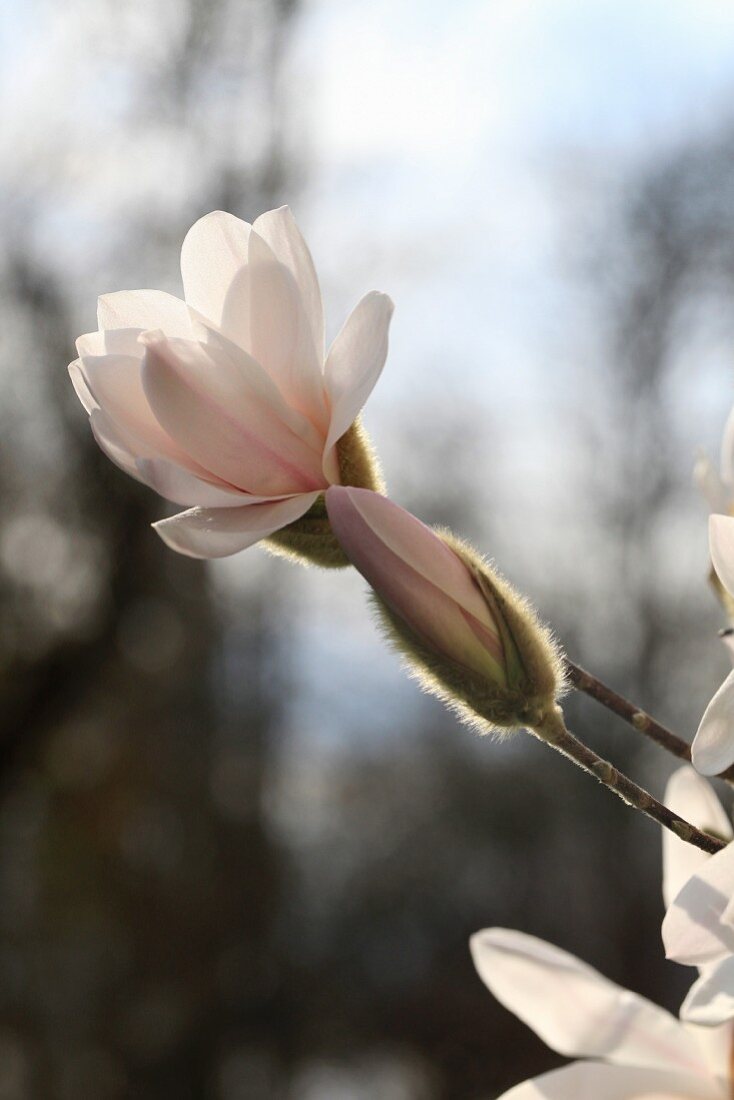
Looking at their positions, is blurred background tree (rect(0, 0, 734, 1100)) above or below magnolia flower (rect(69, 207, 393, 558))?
below

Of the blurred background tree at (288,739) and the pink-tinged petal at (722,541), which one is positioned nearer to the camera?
the pink-tinged petal at (722,541)

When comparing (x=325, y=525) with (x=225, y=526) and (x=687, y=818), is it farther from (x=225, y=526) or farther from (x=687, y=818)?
(x=687, y=818)

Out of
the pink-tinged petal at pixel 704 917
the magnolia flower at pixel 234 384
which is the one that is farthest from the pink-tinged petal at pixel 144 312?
the pink-tinged petal at pixel 704 917

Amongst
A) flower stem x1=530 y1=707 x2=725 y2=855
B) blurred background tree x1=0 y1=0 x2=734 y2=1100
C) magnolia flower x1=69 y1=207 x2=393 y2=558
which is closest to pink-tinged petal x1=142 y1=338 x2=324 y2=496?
magnolia flower x1=69 y1=207 x2=393 y2=558

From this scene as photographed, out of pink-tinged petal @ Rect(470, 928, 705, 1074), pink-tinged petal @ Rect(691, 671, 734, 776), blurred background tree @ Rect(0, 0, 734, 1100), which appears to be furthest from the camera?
blurred background tree @ Rect(0, 0, 734, 1100)

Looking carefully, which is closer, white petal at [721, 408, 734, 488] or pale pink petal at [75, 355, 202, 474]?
pale pink petal at [75, 355, 202, 474]

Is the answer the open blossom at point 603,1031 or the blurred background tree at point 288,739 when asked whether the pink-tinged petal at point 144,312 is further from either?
the blurred background tree at point 288,739

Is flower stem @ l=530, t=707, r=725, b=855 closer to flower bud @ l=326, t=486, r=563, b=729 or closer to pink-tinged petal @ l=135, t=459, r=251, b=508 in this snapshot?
flower bud @ l=326, t=486, r=563, b=729

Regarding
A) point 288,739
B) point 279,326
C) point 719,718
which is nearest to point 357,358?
point 279,326
